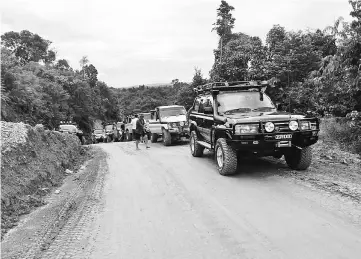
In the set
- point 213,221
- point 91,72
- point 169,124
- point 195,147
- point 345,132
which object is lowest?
point 213,221

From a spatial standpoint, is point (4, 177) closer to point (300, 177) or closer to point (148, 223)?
point (148, 223)

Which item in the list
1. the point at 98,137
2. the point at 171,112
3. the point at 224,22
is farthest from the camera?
the point at 224,22

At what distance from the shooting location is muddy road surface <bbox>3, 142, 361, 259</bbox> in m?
3.82

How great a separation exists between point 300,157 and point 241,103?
204 centimetres

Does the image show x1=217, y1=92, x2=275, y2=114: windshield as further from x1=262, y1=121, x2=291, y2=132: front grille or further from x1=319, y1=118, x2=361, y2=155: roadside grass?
x1=319, y1=118, x2=361, y2=155: roadside grass

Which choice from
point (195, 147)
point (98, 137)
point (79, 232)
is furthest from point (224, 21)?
point (79, 232)

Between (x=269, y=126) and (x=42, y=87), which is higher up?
(x=42, y=87)

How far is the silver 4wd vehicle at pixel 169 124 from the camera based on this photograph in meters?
15.4

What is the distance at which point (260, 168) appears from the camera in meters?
8.24

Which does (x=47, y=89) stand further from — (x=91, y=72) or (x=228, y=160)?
(x=91, y=72)

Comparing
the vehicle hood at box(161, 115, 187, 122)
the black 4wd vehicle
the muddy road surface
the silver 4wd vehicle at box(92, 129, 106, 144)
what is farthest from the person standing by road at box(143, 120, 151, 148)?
the silver 4wd vehicle at box(92, 129, 106, 144)

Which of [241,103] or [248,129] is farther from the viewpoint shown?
[241,103]

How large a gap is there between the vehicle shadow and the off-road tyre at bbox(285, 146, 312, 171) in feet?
0.75

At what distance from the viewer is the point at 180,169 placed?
8.88 m
